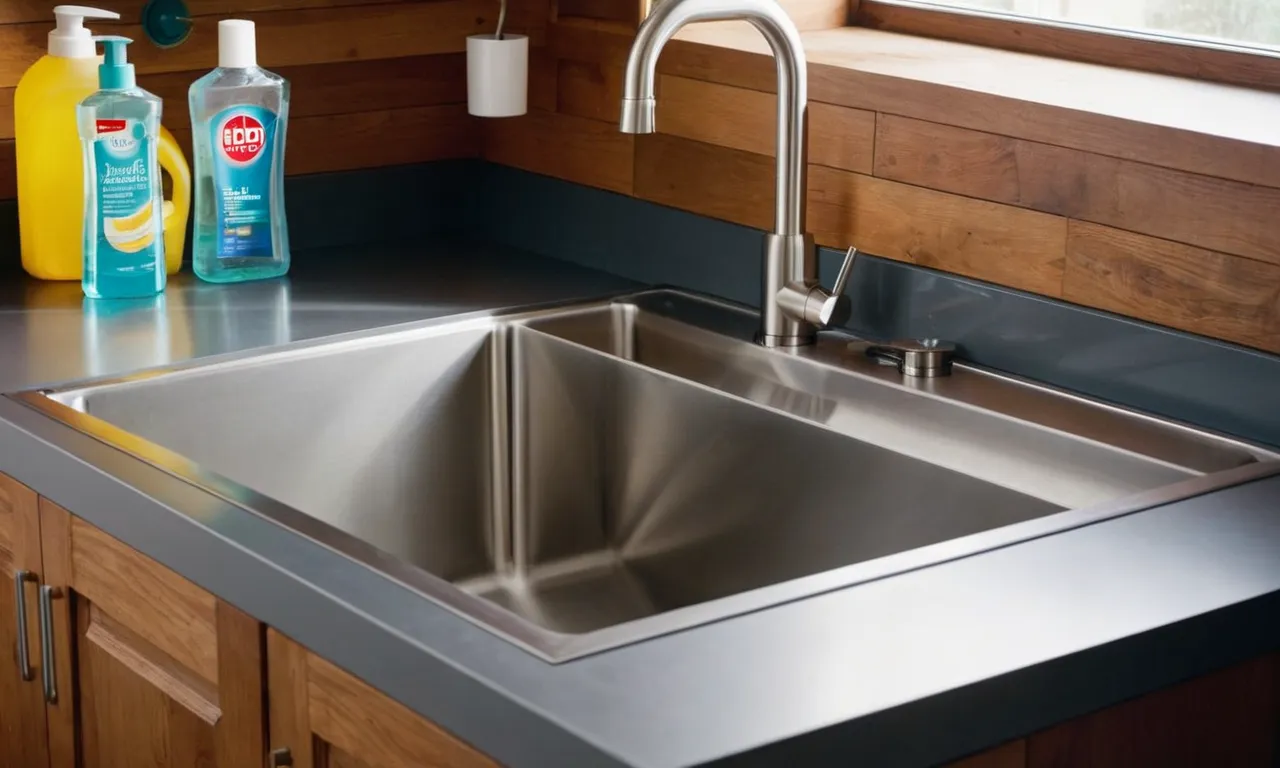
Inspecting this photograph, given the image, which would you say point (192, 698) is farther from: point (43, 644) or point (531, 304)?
point (531, 304)

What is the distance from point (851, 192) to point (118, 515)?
756mm

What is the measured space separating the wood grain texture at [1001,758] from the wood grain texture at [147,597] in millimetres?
522

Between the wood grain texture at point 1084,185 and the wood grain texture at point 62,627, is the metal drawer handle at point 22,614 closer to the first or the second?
the wood grain texture at point 62,627

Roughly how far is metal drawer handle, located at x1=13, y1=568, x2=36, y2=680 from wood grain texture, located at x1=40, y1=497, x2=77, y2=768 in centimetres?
3

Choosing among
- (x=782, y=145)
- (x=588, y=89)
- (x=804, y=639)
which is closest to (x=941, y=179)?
(x=782, y=145)

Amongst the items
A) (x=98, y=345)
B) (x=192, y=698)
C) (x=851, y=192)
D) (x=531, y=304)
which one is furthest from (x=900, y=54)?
(x=192, y=698)

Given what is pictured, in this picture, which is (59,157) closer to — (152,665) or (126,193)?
(126,193)

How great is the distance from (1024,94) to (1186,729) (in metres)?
0.62

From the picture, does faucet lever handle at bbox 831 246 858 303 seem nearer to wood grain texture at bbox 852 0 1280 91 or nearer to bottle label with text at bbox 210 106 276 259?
wood grain texture at bbox 852 0 1280 91

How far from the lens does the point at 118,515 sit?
1234 millimetres

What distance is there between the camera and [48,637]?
1392 millimetres

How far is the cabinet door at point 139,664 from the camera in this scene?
1.17 m

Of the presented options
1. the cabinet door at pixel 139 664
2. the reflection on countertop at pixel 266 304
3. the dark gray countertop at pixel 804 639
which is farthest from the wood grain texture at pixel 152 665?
the reflection on countertop at pixel 266 304

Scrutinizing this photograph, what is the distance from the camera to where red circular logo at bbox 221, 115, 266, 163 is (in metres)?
1.78
